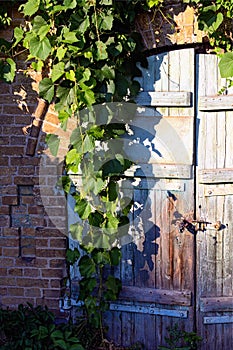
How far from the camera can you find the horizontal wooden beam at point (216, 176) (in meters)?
4.14

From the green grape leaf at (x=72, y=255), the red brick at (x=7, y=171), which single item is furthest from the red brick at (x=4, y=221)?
the green grape leaf at (x=72, y=255)

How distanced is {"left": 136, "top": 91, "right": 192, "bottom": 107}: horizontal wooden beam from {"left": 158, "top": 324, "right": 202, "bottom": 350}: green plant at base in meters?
1.69

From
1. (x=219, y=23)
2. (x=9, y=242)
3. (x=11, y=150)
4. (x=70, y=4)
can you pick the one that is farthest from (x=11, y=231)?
(x=219, y=23)

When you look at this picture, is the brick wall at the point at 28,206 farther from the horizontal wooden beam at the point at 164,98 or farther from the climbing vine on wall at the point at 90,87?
the horizontal wooden beam at the point at 164,98

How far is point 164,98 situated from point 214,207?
90 centimetres

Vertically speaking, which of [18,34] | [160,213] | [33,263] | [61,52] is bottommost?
[33,263]

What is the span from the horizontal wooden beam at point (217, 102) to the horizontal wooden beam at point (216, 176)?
454mm

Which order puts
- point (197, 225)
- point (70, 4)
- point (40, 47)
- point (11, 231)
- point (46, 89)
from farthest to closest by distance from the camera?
1. point (11, 231)
2. point (197, 225)
3. point (46, 89)
4. point (40, 47)
5. point (70, 4)

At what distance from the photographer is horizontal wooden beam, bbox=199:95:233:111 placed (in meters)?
4.06

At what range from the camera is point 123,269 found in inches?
174

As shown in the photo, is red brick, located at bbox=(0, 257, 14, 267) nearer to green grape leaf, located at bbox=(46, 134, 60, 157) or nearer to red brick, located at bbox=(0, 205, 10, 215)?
red brick, located at bbox=(0, 205, 10, 215)

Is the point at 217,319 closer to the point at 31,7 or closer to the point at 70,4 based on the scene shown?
the point at 70,4

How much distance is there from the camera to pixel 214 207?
4223 millimetres

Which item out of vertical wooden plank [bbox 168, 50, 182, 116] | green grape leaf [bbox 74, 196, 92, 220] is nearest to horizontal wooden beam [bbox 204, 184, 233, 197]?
vertical wooden plank [bbox 168, 50, 182, 116]
